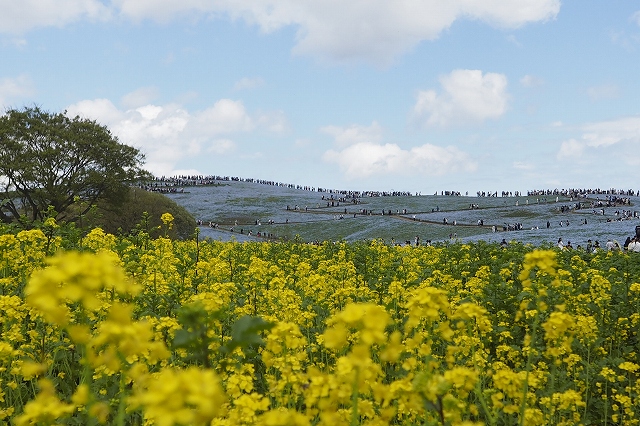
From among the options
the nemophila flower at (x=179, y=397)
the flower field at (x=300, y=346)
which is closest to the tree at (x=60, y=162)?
the flower field at (x=300, y=346)

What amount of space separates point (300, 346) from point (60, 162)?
4081 centimetres

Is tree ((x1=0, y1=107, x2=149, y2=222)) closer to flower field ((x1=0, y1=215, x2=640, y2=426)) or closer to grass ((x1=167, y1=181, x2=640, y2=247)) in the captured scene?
grass ((x1=167, y1=181, x2=640, y2=247))

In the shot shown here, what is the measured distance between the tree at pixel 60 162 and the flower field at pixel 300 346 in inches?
1169

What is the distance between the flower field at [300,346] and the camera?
2059 millimetres

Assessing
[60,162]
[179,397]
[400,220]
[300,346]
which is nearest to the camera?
[179,397]

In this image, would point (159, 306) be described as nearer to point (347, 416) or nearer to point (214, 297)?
point (214, 297)

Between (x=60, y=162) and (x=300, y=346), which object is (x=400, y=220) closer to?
(x=60, y=162)

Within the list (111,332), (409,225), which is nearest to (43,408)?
(111,332)

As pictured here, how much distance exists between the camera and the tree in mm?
37562

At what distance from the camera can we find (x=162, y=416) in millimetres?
1445

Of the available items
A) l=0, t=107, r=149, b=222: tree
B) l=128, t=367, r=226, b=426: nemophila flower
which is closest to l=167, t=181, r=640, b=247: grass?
l=0, t=107, r=149, b=222: tree

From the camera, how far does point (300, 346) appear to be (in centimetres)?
504

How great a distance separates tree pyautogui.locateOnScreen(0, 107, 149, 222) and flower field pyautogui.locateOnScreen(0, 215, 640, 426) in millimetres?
29682

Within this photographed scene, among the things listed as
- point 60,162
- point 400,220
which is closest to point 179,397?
point 60,162
